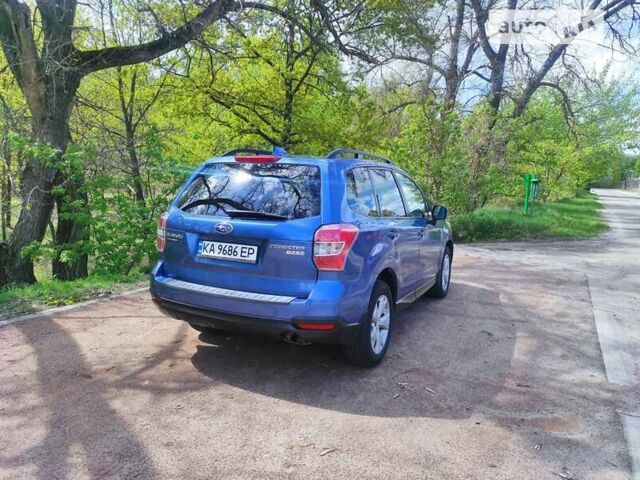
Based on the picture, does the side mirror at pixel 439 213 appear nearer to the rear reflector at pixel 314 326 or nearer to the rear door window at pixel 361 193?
the rear door window at pixel 361 193

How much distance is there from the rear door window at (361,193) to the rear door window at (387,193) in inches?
5.7

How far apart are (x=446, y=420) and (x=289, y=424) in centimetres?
106

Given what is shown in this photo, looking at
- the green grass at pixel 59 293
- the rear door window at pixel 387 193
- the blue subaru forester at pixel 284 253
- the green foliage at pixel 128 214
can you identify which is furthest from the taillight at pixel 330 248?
the green foliage at pixel 128 214

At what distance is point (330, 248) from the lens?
3352 millimetres

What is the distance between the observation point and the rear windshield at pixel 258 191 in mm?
3534

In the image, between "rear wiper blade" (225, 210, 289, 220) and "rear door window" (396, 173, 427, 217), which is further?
"rear door window" (396, 173, 427, 217)

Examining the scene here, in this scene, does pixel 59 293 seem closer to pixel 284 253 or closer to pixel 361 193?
pixel 284 253

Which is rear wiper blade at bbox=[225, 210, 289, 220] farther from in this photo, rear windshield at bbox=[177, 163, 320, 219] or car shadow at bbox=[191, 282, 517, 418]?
car shadow at bbox=[191, 282, 517, 418]

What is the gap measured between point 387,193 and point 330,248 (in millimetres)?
1433

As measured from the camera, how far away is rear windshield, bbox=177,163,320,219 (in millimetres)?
3534

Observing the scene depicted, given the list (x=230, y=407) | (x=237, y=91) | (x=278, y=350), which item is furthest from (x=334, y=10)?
(x=230, y=407)

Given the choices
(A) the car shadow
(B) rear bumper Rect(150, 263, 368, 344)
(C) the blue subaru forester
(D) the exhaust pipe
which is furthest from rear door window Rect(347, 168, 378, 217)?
(A) the car shadow

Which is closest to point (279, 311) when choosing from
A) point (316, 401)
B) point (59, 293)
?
point (316, 401)

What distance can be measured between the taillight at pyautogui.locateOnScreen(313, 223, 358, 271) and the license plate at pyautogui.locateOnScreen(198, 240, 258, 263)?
470mm
